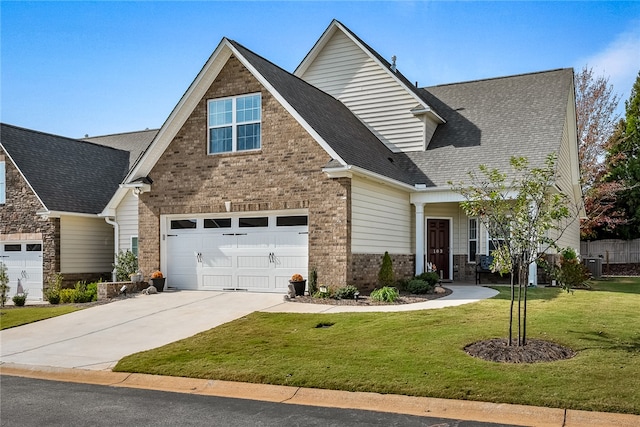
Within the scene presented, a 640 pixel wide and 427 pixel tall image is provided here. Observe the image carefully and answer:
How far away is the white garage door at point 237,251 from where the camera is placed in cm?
1741

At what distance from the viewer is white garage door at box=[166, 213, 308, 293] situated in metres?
17.4

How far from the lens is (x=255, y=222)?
17953mm

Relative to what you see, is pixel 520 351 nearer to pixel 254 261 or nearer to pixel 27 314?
pixel 254 261

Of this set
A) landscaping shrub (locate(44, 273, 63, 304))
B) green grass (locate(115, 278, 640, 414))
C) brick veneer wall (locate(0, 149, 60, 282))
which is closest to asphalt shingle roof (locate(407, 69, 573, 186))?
green grass (locate(115, 278, 640, 414))

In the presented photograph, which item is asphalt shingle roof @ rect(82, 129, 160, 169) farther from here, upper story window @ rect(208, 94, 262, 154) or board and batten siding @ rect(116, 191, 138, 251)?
upper story window @ rect(208, 94, 262, 154)

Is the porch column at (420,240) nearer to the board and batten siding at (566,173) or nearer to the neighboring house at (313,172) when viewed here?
the neighboring house at (313,172)

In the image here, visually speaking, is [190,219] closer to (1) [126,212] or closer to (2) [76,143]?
(1) [126,212]

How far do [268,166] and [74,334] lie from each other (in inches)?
279

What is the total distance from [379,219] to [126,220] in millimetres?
9828

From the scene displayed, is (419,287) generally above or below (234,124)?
below

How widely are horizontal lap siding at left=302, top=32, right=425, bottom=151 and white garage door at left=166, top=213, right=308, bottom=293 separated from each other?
22.5 ft

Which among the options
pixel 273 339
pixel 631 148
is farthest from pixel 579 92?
pixel 273 339

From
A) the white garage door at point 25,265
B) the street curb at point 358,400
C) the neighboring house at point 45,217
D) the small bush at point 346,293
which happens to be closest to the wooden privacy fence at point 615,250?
the small bush at point 346,293

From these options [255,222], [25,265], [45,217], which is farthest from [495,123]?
[25,265]
